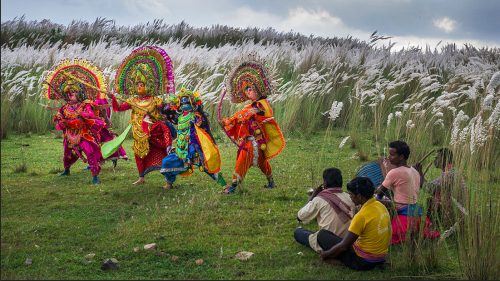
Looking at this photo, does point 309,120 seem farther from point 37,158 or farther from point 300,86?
point 37,158

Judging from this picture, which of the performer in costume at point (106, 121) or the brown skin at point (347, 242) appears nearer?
the brown skin at point (347, 242)

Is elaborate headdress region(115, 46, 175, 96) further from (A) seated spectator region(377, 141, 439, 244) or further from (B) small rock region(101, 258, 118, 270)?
(B) small rock region(101, 258, 118, 270)

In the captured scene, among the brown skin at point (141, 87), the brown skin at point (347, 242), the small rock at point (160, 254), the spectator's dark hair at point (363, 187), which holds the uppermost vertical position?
the brown skin at point (141, 87)

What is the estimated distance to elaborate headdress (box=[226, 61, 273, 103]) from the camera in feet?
28.5

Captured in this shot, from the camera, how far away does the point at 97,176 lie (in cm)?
953

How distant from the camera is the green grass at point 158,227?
570 centimetres

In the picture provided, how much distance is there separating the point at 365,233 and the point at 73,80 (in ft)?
16.7

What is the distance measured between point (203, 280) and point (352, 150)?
7.01 meters

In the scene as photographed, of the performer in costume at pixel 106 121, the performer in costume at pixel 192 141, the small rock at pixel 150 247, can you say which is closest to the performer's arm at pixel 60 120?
the performer in costume at pixel 106 121

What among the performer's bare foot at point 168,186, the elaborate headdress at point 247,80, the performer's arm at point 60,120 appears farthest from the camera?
the performer's arm at point 60,120

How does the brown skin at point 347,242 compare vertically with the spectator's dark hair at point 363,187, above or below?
below

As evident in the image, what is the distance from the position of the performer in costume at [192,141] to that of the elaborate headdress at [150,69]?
1.75 feet

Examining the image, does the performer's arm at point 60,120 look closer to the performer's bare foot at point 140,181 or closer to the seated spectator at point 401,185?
the performer's bare foot at point 140,181

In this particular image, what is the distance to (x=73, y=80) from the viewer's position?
9250 mm
